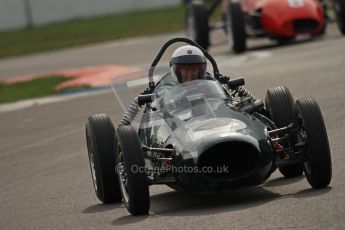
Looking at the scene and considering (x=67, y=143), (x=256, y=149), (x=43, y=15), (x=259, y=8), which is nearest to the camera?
(x=256, y=149)

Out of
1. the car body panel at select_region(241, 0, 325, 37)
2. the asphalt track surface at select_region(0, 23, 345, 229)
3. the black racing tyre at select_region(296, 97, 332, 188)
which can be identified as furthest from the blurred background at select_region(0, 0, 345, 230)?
the car body panel at select_region(241, 0, 325, 37)

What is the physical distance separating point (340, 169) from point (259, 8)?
12.9 metres

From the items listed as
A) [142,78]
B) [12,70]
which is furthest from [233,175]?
[12,70]

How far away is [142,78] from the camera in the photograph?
10125 millimetres

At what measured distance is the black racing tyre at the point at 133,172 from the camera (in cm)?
803

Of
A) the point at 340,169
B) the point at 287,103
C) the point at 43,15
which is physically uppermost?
the point at 287,103

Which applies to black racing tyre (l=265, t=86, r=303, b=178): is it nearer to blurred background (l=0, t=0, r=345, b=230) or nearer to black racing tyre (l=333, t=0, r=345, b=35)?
blurred background (l=0, t=0, r=345, b=230)

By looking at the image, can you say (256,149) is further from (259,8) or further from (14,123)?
(259,8)

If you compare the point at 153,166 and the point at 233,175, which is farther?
the point at 153,166

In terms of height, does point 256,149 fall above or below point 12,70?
above

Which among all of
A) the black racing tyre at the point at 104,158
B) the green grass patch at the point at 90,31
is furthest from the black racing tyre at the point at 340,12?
the black racing tyre at the point at 104,158

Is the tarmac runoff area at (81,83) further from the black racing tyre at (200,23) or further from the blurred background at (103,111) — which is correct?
the black racing tyre at (200,23)

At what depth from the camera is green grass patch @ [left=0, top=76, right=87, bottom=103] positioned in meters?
20.0

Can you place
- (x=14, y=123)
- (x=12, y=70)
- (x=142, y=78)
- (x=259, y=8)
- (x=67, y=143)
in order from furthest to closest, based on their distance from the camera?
(x=12, y=70) < (x=259, y=8) < (x=14, y=123) < (x=67, y=143) < (x=142, y=78)
